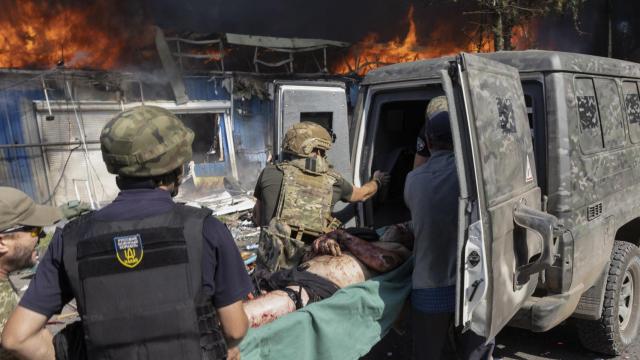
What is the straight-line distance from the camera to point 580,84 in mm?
3418

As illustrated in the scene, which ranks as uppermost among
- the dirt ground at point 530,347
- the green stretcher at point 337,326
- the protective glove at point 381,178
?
the protective glove at point 381,178

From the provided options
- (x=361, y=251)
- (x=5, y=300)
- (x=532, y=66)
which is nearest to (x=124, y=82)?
(x=361, y=251)

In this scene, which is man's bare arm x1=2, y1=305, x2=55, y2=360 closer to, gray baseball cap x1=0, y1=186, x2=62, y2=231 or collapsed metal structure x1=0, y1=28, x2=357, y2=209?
gray baseball cap x1=0, y1=186, x2=62, y2=231

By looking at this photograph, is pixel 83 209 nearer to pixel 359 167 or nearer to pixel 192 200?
pixel 192 200

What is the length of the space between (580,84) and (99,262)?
10.9 ft

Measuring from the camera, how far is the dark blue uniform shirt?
1812 mm

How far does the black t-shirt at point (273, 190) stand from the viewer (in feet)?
13.9

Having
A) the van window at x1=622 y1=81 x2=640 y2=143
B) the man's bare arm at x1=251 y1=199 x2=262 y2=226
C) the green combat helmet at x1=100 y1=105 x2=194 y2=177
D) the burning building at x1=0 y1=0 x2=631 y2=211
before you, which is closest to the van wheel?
the van window at x1=622 y1=81 x2=640 y2=143

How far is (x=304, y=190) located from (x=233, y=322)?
7.63 feet

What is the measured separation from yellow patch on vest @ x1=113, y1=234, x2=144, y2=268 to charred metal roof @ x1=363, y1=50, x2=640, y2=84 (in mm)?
2423

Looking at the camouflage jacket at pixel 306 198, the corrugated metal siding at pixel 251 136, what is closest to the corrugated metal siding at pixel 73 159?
the corrugated metal siding at pixel 251 136

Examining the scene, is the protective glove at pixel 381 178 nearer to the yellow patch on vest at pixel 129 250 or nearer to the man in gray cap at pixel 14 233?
the man in gray cap at pixel 14 233

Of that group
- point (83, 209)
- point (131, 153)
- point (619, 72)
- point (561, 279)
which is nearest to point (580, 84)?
point (619, 72)

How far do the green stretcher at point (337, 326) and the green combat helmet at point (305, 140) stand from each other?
1.54 metres
